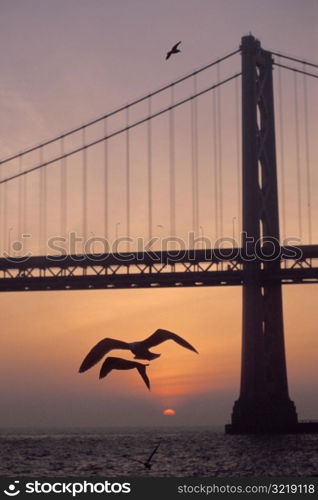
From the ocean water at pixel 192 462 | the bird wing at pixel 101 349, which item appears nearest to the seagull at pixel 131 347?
the bird wing at pixel 101 349

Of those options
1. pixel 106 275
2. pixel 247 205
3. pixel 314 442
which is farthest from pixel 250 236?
pixel 314 442

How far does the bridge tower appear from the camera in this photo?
2219 inches

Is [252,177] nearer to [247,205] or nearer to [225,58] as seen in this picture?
[247,205]

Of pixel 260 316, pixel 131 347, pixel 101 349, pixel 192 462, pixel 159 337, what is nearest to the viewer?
pixel 131 347

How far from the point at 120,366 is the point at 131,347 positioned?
0.28 metres

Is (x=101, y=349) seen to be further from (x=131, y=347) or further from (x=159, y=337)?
(x=159, y=337)

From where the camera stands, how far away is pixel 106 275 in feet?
199

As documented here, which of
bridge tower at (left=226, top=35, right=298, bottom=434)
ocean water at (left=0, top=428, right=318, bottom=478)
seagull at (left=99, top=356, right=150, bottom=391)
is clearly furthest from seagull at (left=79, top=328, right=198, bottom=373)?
bridge tower at (left=226, top=35, right=298, bottom=434)

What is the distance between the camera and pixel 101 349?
12.5m

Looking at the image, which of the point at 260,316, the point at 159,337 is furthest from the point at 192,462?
the point at 159,337

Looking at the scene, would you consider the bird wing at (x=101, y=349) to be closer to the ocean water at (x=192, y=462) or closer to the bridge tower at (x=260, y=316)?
the ocean water at (x=192, y=462)

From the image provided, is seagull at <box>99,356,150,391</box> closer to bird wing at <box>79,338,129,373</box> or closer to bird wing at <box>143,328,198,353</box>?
bird wing at <box>79,338,129,373</box>

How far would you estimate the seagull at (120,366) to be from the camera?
11.9 m

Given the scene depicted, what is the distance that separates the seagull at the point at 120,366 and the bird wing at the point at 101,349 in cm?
11
